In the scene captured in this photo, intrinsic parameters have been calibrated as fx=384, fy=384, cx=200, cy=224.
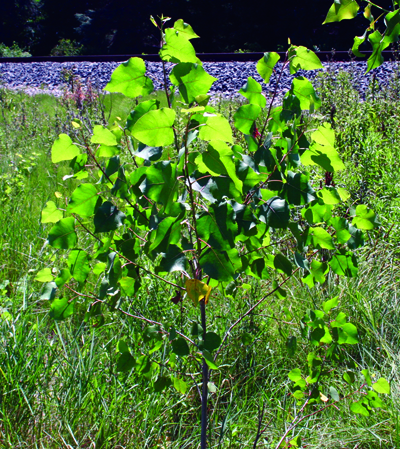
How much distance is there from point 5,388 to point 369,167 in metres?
2.80

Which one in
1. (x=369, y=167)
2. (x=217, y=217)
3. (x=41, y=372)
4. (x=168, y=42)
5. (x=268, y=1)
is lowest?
(x=41, y=372)

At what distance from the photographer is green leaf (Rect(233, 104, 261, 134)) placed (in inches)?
35.8

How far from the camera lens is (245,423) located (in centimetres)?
167

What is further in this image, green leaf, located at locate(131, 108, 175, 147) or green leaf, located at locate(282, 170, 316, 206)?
green leaf, located at locate(282, 170, 316, 206)

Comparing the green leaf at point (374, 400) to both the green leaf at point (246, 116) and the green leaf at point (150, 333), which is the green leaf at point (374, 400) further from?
the green leaf at point (246, 116)

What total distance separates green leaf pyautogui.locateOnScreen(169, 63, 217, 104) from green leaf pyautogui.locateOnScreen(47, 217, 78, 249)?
41 centimetres

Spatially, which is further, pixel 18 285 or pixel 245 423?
pixel 18 285

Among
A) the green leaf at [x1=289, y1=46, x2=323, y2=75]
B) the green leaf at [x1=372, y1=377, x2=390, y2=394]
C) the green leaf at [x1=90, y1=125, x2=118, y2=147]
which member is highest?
the green leaf at [x1=289, y1=46, x2=323, y2=75]

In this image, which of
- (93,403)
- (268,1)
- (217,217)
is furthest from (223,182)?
(268,1)

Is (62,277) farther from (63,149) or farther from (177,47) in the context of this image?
(177,47)

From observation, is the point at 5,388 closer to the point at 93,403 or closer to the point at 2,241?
the point at 93,403

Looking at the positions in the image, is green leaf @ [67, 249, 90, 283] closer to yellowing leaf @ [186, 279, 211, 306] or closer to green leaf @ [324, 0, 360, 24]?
yellowing leaf @ [186, 279, 211, 306]

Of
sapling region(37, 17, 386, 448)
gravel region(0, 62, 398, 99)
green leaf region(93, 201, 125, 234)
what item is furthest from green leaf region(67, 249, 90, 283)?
gravel region(0, 62, 398, 99)

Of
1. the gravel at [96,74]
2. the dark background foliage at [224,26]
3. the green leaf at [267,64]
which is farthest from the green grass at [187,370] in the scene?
the dark background foliage at [224,26]
